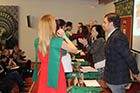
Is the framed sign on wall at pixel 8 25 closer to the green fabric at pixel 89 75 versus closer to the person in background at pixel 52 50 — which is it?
the green fabric at pixel 89 75

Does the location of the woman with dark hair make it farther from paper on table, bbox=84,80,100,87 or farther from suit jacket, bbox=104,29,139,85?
suit jacket, bbox=104,29,139,85

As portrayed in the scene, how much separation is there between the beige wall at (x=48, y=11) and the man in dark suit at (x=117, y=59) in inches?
227

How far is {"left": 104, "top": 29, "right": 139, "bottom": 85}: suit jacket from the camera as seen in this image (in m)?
1.84

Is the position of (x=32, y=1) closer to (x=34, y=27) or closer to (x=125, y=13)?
(x=34, y=27)

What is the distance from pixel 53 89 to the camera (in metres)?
1.78

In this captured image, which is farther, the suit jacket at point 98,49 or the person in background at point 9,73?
the person in background at point 9,73

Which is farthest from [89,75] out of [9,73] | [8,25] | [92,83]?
[8,25]

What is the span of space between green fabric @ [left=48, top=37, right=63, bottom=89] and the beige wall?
6.09 metres

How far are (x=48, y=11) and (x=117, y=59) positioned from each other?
20.1 feet

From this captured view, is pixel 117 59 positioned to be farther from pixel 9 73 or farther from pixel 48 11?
pixel 48 11

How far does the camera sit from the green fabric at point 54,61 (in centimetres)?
170

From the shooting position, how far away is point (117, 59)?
1.92 meters

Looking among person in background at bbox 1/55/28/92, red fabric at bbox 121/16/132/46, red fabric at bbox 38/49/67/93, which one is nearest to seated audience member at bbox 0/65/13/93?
person in background at bbox 1/55/28/92

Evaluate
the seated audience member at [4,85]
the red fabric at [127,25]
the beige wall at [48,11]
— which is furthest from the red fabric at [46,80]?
the beige wall at [48,11]
